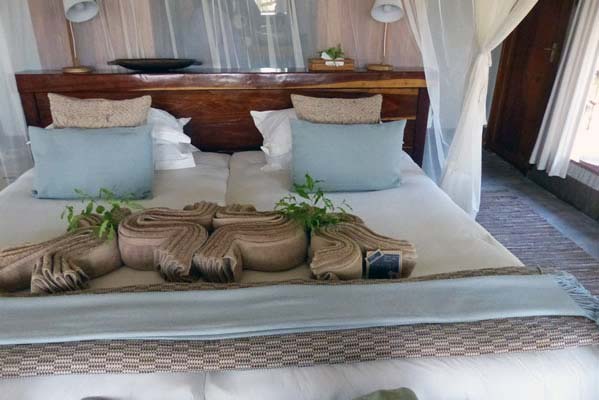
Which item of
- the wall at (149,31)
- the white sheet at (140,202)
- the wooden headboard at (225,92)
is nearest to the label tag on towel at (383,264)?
the white sheet at (140,202)

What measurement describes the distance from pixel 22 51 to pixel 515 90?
4.04 m

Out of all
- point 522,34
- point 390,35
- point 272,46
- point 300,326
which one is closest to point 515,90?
point 522,34

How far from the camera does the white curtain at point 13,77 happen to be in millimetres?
2307

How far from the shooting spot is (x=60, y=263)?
1.25m

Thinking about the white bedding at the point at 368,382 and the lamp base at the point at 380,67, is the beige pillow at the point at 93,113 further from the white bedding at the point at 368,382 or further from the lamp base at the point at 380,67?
the white bedding at the point at 368,382

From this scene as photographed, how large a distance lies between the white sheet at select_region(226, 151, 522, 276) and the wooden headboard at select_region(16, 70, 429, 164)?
29 centimetres

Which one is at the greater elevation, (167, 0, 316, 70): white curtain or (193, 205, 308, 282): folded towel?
(167, 0, 316, 70): white curtain

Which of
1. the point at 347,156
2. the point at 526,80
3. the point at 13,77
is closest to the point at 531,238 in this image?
the point at 347,156

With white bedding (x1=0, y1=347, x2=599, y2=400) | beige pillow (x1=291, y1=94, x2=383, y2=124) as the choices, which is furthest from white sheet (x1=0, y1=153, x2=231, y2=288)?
beige pillow (x1=291, y1=94, x2=383, y2=124)

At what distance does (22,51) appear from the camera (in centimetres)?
240

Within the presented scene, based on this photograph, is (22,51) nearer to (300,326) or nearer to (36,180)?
(36,180)

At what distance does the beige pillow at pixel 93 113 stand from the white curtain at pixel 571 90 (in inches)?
117

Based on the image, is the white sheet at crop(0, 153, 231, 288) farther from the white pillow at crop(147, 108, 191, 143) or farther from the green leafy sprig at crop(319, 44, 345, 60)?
the green leafy sprig at crop(319, 44, 345, 60)

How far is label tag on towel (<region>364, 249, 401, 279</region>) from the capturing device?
1323 millimetres
